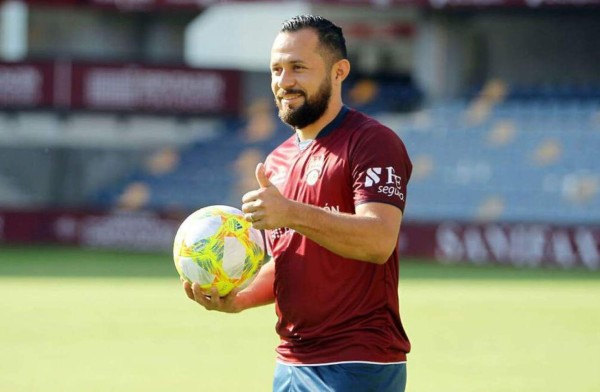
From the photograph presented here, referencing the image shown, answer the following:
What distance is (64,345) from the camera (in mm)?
13414

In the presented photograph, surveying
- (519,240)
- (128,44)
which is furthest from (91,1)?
(519,240)

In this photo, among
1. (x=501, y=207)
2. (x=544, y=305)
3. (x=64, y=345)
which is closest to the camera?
(x=64, y=345)

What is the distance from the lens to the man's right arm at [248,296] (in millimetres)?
5605

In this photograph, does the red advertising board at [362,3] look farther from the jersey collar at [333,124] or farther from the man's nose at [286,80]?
the man's nose at [286,80]

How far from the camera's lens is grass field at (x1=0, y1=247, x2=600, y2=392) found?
11.2 m

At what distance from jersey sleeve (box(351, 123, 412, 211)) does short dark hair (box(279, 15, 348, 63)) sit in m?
0.35

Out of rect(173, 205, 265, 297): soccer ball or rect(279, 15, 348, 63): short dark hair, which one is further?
rect(173, 205, 265, 297): soccer ball

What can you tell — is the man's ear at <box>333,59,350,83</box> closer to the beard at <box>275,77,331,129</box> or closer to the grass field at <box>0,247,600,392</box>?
the beard at <box>275,77,331,129</box>

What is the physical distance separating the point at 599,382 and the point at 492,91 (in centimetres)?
2234

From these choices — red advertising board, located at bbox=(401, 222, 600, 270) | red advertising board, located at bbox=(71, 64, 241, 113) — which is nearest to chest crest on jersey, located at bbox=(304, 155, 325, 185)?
red advertising board, located at bbox=(401, 222, 600, 270)

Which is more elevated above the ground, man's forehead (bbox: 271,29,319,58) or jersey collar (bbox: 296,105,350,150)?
man's forehead (bbox: 271,29,319,58)

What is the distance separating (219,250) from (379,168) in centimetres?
94

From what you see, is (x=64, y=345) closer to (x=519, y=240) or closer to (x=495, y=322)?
(x=495, y=322)

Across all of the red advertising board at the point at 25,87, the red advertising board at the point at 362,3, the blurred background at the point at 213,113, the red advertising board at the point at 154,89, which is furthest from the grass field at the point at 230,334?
the red advertising board at the point at 154,89
